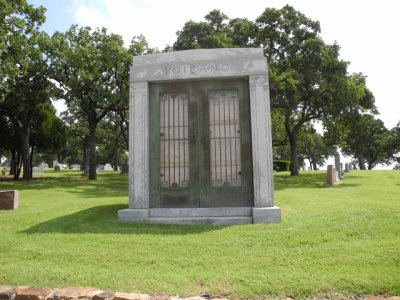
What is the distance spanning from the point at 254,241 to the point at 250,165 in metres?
2.25

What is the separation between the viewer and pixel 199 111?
8266 millimetres

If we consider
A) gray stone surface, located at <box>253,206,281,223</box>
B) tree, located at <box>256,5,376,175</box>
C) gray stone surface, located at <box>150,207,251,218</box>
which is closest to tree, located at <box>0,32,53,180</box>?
tree, located at <box>256,5,376,175</box>

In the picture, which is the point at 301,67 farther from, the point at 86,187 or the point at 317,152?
the point at 317,152

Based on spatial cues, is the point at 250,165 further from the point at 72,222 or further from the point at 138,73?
the point at 72,222

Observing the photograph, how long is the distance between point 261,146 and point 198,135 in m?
1.43

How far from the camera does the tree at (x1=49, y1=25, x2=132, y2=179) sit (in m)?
24.4

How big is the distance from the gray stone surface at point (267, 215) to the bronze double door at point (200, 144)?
457 mm

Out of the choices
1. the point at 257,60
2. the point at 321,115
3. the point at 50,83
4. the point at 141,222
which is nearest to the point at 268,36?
the point at 321,115

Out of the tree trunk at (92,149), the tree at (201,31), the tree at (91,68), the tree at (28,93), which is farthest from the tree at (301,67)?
the tree at (28,93)

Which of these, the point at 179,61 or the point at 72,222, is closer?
the point at 72,222

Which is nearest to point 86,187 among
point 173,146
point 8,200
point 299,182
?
point 8,200

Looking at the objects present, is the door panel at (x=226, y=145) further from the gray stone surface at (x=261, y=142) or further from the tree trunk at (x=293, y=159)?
the tree trunk at (x=293, y=159)

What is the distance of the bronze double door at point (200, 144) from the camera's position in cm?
802

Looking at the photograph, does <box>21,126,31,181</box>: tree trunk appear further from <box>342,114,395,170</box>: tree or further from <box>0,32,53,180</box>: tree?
<box>342,114,395,170</box>: tree
